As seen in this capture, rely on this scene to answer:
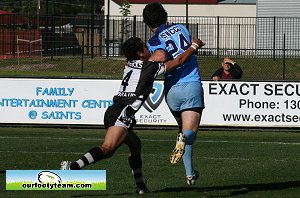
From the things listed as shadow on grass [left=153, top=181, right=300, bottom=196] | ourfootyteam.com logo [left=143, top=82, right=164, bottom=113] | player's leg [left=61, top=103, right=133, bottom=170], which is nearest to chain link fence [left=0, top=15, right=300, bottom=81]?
ourfootyteam.com logo [left=143, top=82, right=164, bottom=113]

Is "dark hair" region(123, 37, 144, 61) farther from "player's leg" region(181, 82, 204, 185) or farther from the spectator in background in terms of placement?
the spectator in background

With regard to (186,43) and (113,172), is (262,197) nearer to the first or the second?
(186,43)

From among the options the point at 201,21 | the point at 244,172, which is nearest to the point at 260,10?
the point at 201,21

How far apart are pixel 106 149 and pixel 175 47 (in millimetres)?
1729

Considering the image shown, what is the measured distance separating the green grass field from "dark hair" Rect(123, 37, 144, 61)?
1725 mm

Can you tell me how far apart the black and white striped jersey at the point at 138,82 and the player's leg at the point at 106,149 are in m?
0.37

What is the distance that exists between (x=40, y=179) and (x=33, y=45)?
3563 centimetres

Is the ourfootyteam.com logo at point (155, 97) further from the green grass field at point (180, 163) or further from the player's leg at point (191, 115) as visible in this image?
the player's leg at point (191, 115)

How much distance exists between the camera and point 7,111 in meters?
24.2

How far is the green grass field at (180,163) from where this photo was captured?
12484mm

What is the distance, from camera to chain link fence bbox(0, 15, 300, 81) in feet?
136

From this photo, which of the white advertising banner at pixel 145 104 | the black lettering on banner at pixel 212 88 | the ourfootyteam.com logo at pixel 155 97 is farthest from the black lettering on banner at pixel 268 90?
the ourfootyteam.com logo at pixel 155 97

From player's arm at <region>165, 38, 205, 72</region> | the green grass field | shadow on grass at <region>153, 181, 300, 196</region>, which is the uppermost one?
player's arm at <region>165, 38, 205, 72</region>

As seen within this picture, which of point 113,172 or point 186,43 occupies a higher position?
point 186,43
